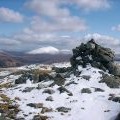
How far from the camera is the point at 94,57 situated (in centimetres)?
7938

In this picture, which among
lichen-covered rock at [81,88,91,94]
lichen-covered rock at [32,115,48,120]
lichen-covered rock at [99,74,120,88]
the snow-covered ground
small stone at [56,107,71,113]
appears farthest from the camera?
lichen-covered rock at [99,74,120,88]

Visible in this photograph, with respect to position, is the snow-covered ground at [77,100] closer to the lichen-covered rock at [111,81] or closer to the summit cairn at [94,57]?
the lichen-covered rock at [111,81]

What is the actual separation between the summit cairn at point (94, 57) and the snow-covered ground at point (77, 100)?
3.50 m

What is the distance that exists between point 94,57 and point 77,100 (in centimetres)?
2230

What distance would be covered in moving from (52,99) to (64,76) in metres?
14.3

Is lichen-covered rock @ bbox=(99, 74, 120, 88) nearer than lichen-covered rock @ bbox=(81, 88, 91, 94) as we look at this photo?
No

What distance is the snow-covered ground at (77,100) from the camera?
52.3 meters

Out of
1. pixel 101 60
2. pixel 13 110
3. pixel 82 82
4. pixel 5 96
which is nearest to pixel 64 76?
pixel 82 82

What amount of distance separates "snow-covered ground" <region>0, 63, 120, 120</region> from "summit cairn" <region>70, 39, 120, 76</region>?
11.5ft

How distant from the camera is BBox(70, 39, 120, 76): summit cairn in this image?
3034 inches

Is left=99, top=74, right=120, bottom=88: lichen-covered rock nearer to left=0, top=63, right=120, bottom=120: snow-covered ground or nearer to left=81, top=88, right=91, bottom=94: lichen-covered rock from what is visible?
left=0, top=63, right=120, bottom=120: snow-covered ground

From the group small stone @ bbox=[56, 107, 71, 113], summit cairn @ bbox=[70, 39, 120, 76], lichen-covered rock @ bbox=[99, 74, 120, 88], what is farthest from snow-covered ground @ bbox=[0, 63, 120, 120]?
summit cairn @ bbox=[70, 39, 120, 76]

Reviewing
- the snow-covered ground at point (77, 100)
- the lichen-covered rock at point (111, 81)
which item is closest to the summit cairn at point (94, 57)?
the snow-covered ground at point (77, 100)

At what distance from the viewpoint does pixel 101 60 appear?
78312 mm
